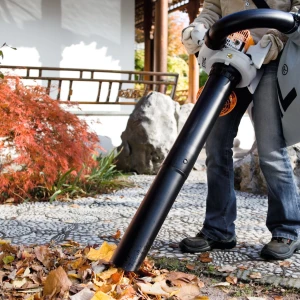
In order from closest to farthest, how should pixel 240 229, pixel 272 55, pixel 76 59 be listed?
pixel 272 55 < pixel 240 229 < pixel 76 59

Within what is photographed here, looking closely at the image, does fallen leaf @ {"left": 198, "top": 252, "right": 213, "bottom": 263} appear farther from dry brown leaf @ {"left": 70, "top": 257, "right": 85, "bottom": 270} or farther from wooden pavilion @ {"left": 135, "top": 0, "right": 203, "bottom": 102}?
wooden pavilion @ {"left": 135, "top": 0, "right": 203, "bottom": 102}

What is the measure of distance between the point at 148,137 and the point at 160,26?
395 centimetres

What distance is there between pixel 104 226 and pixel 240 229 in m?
0.88

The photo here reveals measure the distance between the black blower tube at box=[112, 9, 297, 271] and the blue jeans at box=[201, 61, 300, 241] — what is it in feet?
1.05

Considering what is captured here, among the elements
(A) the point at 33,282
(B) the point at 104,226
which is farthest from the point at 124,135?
(A) the point at 33,282

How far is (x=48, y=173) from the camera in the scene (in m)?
4.10

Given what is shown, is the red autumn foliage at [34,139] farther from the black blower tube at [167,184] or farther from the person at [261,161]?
the black blower tube at [167,184]

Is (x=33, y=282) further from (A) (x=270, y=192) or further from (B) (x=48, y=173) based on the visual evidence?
(B) (x=48, y=173)

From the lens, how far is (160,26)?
9352 mm

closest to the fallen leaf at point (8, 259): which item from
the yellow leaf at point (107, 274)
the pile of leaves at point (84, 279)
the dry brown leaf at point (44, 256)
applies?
the pile of leaves at point (84, 279)

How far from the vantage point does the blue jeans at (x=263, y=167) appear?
2225mm

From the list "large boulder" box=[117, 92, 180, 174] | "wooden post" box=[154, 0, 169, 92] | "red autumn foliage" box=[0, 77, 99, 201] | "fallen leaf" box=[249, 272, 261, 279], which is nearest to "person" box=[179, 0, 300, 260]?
"fallen leaf" box=[249, 272, 261, 279]

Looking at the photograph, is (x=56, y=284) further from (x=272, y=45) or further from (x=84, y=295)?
(x=272, y=45)

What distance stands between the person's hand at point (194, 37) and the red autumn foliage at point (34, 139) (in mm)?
2078
